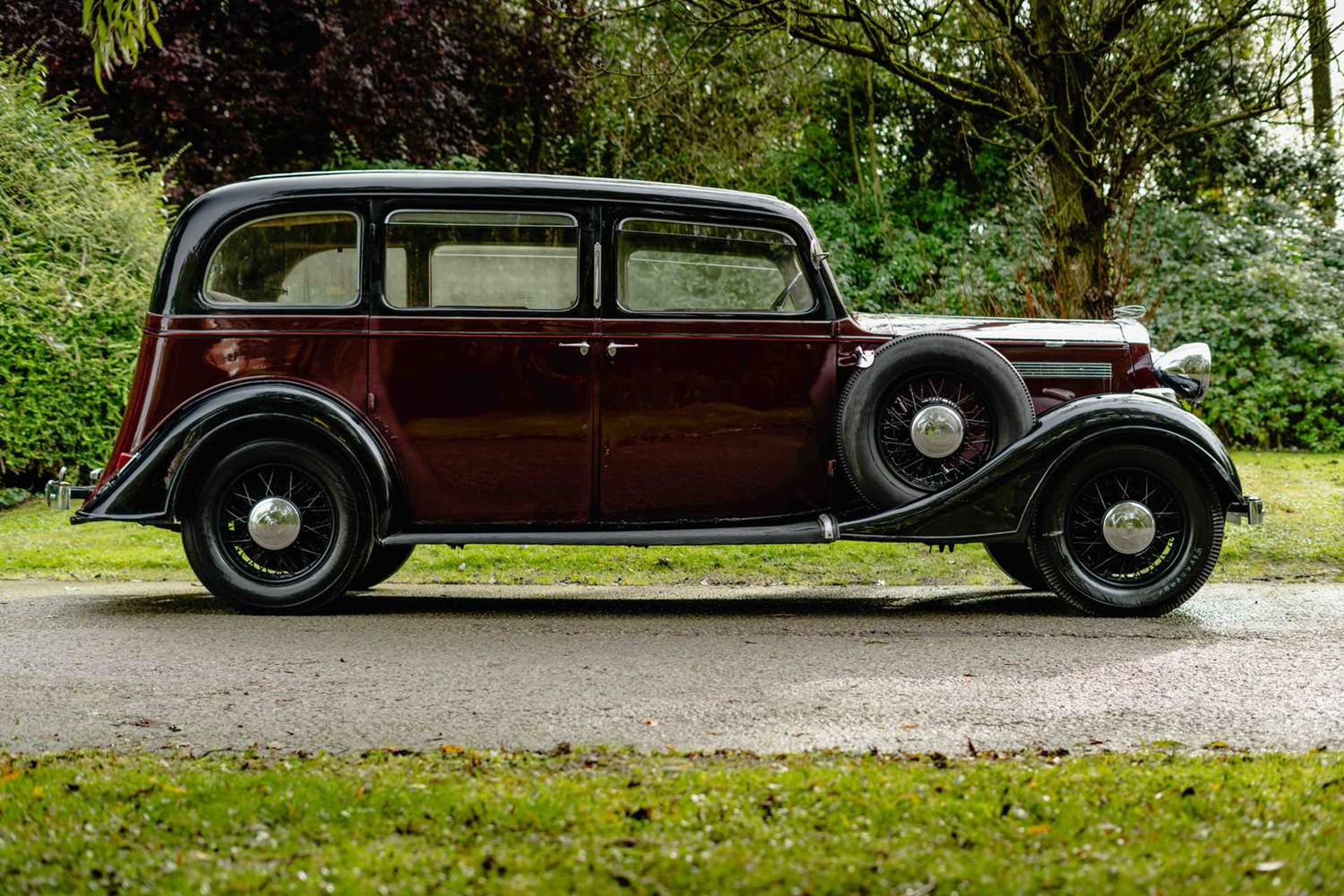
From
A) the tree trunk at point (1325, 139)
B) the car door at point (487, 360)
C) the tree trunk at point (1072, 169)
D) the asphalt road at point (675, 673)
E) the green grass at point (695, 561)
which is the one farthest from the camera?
the tree trunk at point (1325, 139)

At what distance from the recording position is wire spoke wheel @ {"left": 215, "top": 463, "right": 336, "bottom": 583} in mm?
6676

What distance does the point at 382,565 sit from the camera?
25.7ft

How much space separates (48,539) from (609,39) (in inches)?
418

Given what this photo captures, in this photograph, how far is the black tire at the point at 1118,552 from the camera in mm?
6555

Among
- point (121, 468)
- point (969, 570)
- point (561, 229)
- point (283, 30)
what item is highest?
point (283, 30)

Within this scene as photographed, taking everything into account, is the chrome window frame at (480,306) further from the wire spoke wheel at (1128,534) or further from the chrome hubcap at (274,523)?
the wire spoke wheel at (1128,534)

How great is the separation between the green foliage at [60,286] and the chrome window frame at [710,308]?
619cm

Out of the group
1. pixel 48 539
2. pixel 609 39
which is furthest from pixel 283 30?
pixel 48 539

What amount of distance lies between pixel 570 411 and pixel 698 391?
666 millimetres

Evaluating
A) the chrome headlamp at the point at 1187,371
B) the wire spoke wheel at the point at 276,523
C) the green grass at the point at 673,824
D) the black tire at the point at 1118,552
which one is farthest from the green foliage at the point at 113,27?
the chrome headlamp at the point at 1187,371

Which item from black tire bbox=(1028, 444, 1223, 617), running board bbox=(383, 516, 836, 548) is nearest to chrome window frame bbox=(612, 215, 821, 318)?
running board bbox=(383, 516, 836, 548)

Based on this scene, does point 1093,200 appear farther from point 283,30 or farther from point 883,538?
point 283,30

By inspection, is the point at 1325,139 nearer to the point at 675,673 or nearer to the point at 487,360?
the point at 487,360

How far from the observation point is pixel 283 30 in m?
16.9
